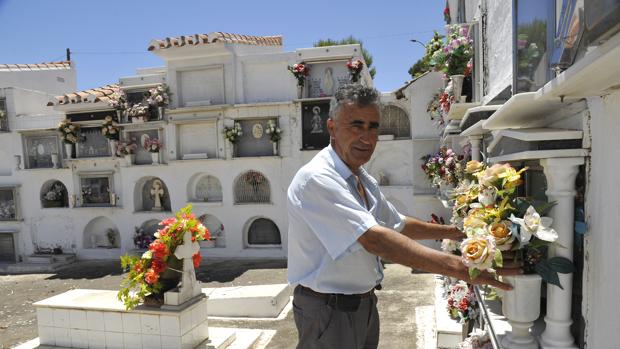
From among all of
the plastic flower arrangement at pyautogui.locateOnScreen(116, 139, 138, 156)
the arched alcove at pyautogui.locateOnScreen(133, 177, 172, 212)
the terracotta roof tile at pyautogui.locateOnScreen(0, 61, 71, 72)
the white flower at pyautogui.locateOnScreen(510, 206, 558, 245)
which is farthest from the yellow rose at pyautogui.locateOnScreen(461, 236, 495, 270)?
the terracotta roof tile at pyautogui.locateOnScreen(0, 61, 71, 72)

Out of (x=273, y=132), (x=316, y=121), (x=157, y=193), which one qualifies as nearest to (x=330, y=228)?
(x=316, y=121)

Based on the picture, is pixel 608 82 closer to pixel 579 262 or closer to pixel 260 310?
pixel 579 262

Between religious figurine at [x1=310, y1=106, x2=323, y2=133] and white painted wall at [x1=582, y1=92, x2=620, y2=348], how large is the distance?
39.4ft

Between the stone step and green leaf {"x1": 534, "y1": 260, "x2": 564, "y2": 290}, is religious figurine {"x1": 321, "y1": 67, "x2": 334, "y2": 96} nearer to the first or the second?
the stone step

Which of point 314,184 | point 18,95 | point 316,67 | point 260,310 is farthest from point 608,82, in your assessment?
point 18,95

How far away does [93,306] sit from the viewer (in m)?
6.00

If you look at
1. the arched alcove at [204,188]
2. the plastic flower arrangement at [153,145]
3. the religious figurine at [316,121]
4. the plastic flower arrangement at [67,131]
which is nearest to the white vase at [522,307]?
the religious figurine at [316,121]

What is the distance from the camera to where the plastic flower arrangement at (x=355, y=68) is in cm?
1283

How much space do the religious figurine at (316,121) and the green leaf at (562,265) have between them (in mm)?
11931

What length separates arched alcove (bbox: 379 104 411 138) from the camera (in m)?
13.1

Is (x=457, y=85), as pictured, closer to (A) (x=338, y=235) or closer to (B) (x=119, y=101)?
(A) (x=338, y=235)

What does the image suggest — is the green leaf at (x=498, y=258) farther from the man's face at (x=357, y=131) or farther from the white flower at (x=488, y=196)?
the man's face at (x=357, y=131)

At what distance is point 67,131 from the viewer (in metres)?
15.6

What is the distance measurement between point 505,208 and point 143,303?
549cm
